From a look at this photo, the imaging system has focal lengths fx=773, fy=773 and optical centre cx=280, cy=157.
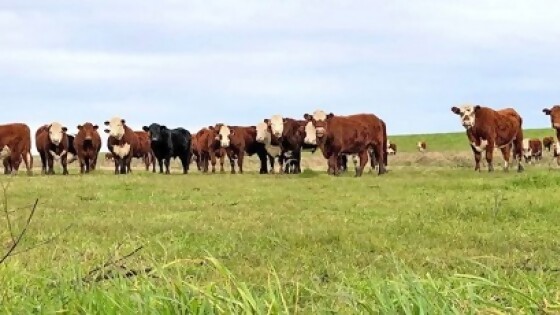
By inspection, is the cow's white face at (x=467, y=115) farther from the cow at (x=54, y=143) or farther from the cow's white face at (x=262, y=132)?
the cow at (x=54, y=143)

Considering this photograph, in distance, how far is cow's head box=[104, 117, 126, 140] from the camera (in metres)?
30.4

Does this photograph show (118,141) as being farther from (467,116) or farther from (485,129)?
(485,129)

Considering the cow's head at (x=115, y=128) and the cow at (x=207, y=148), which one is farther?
the cow at (x=207, y=148)

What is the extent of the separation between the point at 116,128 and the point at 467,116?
44.6 feet

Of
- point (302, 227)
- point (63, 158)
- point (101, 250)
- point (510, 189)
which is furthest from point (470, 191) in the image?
point (63, 158)

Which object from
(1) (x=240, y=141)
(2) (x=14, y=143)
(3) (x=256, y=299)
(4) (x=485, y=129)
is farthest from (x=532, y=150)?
(3) (x=256, y=299)

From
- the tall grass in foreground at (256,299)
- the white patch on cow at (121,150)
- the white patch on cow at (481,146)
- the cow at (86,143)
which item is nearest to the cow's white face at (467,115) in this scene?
the white patch on cow at (481,146)

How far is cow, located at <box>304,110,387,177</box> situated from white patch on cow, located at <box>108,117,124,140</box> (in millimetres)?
8256

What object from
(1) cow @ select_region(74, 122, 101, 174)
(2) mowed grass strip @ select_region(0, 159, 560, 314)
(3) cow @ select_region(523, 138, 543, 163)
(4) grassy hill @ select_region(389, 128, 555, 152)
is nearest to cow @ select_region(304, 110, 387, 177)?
(2) mowed grass strip @ select_region(0, 159, 560, 314)

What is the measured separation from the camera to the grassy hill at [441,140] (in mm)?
66000

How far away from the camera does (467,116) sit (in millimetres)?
25812

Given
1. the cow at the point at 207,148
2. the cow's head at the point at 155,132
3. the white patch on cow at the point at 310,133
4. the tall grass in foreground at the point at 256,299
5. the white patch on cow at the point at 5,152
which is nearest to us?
the tall grass in foreground at the point at 256,299

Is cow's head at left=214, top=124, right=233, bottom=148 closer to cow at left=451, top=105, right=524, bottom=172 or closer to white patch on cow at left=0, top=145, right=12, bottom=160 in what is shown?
white patch on cow at left=0, top=145, right=12, bottom=160

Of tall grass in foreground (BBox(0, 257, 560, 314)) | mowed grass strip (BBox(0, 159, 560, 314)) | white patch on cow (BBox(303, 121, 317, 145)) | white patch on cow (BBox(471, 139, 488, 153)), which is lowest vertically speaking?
mowed grass strip (BBox(0, 159, 560, 314))
